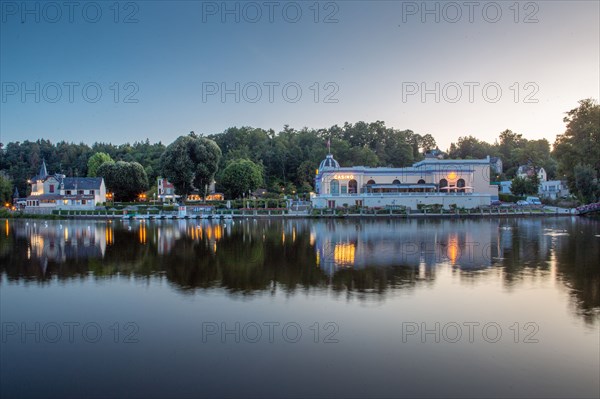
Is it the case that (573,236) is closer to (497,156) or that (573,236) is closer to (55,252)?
(55,252)

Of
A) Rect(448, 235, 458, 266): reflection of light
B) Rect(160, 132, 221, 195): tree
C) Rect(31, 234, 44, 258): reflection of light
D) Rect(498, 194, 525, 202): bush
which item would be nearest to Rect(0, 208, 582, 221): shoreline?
Rect(160, 132, 221, 195): tree

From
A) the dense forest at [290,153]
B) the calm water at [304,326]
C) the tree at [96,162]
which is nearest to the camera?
the calm water at [304,326]

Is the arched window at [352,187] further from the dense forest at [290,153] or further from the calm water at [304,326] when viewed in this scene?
the calm water at [304,326]

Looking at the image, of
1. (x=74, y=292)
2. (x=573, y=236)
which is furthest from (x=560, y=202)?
(x=74, y=292)

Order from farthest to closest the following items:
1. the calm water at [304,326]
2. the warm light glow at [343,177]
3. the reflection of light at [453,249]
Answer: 1. the warm light glow at [343,177]
2. the reflection of light at [453,249]
3. the calm water at [304,326]

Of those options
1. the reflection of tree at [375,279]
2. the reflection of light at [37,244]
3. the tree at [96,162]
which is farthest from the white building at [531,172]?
the reflection of light at [37,244]

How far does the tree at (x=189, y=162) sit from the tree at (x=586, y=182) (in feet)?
127

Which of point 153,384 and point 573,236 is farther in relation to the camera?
point 573,236

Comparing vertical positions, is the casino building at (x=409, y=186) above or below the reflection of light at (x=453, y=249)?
above

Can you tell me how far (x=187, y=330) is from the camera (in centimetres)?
960

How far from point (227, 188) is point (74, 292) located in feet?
158

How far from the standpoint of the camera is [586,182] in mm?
45031

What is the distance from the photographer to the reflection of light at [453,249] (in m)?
18.5

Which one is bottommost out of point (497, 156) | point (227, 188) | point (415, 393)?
point (415, 393)
